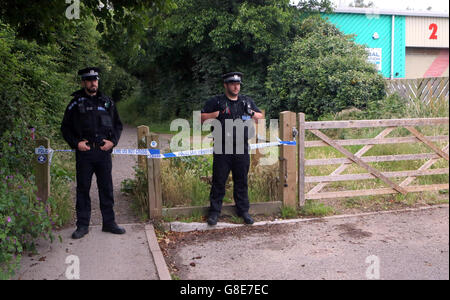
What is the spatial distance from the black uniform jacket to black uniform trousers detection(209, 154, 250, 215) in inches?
59.0

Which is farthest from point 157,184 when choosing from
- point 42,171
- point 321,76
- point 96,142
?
point 321,76

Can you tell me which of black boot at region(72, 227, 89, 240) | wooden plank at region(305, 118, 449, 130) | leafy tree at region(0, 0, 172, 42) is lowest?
black boot at region(72, 227, 89, 240)

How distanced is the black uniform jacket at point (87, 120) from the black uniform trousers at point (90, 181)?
17 cm

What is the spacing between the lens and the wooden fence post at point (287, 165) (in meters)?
7.06

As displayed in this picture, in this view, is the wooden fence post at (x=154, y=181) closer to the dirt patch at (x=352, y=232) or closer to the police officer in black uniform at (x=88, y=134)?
the police officer in black uniform at (x=88, y=134)

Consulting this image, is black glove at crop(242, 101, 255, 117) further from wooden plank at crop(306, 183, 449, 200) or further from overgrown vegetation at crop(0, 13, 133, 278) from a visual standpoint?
overgrown vegetation at crop(0, 13, 133, 278)

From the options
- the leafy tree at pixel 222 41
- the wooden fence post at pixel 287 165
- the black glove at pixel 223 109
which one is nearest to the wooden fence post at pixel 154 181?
the black glove at pixel 223 109

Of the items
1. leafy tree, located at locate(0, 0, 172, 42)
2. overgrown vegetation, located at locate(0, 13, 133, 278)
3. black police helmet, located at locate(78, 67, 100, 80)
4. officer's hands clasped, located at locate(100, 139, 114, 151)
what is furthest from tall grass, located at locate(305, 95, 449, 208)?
overgrown vegetation, located at locate(0, 13, 133, 278)

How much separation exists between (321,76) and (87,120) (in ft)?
31.9

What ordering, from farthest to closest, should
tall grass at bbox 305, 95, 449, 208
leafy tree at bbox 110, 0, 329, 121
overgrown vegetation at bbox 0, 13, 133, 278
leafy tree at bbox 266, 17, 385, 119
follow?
leafy tree at bbox 110, 0, 329, 121
leafy tree at bbox 266, 17, 385, 119
tall grass at bbox 305, 95, 449, 208
overgrown vegetation at bbox 0, 13, 133, 278

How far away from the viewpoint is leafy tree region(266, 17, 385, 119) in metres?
13.7

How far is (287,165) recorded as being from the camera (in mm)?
7082
